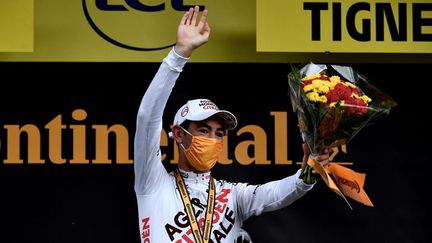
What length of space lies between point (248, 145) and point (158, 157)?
1127 millimetres

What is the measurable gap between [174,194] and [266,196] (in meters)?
0.46

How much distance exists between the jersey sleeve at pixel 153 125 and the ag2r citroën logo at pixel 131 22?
1.08 metres

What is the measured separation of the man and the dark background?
87 cm

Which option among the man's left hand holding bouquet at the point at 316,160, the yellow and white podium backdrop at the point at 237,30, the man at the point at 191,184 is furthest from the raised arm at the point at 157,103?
the yellow and white podium backdrop at the point at 237,30

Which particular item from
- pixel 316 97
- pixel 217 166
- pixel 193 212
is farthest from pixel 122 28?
pixel 316 97

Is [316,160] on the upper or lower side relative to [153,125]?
lower

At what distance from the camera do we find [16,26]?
16.8 ft

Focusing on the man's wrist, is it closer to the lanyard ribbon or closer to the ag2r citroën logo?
the lanyard ribbon

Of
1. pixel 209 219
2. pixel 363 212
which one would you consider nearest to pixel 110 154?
pixel 209 219

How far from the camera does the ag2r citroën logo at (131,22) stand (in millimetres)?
5512

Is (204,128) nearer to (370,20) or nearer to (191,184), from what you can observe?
(191,184)

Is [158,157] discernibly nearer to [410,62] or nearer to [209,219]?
[209,219]

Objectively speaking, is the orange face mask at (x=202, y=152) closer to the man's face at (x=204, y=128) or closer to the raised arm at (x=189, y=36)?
the man's face at (x=204, y=128)

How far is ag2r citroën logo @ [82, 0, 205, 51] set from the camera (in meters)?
5.51
